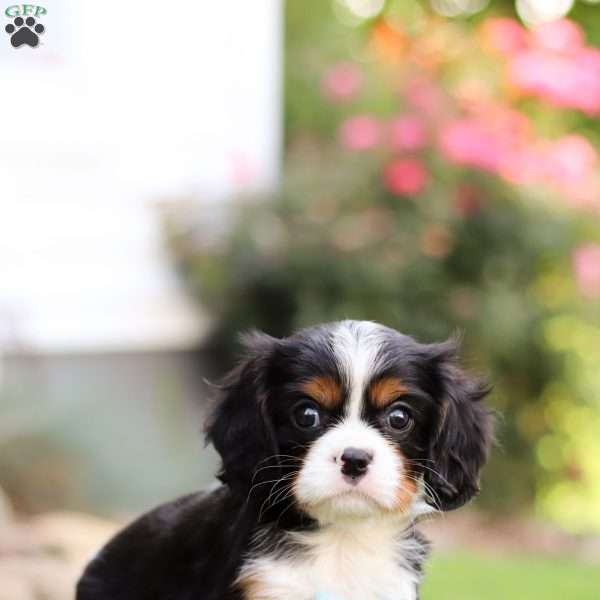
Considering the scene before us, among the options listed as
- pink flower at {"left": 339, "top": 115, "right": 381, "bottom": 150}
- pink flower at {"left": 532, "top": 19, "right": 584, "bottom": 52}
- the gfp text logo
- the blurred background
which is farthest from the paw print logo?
pink flower at {"left": 532, "top": 19, "right": 584, "bottom": 52}

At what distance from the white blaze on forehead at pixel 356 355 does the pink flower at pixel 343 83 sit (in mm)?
8330

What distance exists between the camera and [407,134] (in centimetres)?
959

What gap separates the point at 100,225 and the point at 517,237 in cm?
333

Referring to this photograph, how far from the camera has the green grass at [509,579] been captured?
6.47 metres

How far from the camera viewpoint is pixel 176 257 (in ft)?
30.9

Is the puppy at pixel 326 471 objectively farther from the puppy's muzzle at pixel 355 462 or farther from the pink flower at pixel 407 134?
the pink flower at pixel 407 134

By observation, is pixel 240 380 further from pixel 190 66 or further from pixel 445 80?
pixel 445 80

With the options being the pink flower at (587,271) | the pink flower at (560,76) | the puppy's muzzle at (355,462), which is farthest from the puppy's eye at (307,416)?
the pink flower at (560,76)

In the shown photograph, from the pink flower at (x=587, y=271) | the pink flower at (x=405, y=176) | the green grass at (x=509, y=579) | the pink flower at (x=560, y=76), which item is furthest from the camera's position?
the pink flower at (x=560, y=76)

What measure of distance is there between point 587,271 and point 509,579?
10.9 feet

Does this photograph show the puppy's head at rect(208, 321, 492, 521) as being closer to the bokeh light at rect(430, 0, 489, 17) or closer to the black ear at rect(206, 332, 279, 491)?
the black ear at rect(206, 332, 279, 491)

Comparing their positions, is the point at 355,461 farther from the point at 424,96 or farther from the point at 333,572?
the point at 424,96

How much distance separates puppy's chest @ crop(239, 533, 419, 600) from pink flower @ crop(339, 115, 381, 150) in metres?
6.98

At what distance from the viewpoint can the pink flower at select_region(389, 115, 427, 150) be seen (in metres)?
9.50
